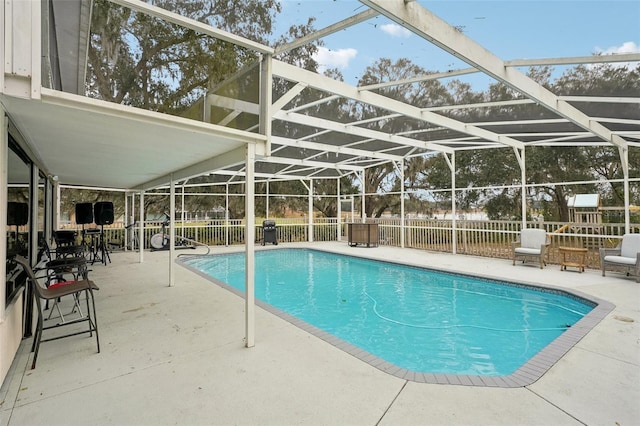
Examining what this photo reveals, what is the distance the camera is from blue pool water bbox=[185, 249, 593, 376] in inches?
143

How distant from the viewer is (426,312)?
5.11 meters

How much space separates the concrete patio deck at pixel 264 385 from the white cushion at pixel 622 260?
2.69 meters

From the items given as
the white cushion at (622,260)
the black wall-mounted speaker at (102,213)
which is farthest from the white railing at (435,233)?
the black wall-mounted speaker at (102,213)

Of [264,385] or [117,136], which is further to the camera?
[117,136]

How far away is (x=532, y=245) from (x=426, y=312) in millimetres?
4500

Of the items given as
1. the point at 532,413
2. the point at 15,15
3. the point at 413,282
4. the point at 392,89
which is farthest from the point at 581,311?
the point at 15,15

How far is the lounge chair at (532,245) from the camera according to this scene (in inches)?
292

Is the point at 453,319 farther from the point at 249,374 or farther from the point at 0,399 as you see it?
the point at 0,399

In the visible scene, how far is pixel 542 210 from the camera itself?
13.1 metres

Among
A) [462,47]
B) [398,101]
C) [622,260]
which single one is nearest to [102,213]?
[398,101]

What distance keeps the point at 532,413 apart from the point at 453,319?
2.79 meters

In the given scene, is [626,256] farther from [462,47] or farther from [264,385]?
[264,385]

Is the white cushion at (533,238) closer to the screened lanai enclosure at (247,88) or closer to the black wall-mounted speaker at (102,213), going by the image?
the screened lanai enclosure at (247,88)

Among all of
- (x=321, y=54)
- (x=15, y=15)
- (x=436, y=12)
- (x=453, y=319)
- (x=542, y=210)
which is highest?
(x=321, y=54)
